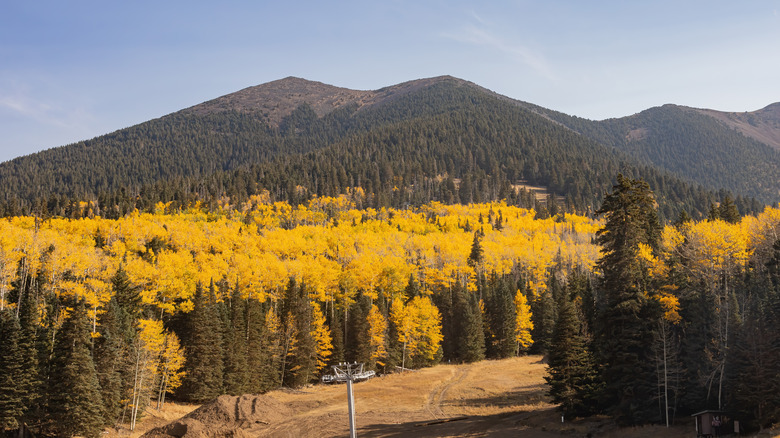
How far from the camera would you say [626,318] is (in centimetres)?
4647

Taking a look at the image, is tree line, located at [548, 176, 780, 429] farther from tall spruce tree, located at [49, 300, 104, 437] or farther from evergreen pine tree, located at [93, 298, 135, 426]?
tall spruce tree, located at [49, 300, 104, 437]

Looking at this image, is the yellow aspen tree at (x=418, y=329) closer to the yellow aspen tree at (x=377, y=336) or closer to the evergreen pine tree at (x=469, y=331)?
the yellow aspen tree at (x=377, y=336)

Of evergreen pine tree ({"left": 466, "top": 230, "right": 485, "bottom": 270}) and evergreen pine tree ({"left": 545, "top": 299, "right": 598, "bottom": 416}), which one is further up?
evergreen pine tree ({"left": 466, "top": 230, "right": 485, "bottom": 270})

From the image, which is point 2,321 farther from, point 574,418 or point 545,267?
point 545,267

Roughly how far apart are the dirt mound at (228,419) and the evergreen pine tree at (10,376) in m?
11.4

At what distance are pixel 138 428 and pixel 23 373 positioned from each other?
12.6 metres

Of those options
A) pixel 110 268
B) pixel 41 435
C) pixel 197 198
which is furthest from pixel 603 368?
pixel 197 198

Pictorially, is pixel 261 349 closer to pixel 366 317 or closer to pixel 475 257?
pixel 366 317

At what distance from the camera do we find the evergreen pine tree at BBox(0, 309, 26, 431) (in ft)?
164

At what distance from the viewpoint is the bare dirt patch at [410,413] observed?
48.4m

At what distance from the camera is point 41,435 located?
53125mm

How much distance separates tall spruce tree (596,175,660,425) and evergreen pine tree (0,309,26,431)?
52664 millimetres

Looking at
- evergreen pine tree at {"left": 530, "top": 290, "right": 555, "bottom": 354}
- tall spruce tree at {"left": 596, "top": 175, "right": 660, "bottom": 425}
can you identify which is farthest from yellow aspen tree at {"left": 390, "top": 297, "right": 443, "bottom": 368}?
tall spruce tree at {"left": 596, "top": 175, "right": 660, "bottom": 425}

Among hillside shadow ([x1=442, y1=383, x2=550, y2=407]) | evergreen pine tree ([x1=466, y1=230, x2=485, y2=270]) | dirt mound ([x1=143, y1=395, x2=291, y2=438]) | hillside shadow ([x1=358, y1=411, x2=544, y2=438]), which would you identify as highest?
evergreen pine tree ([x1=466, y1=230, x2=485, y2=270])
